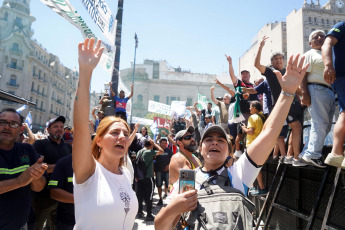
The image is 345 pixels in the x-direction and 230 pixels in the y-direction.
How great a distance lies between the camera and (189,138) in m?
4.65

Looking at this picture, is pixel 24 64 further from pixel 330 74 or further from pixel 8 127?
pixel 330 74

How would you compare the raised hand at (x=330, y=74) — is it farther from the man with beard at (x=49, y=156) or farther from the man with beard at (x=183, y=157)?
the man with beard at (x=49, y=156)

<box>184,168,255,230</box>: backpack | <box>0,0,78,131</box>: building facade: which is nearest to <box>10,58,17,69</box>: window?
<box>0,0,78,131</box>: building facade

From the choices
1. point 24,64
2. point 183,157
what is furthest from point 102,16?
point 24,64

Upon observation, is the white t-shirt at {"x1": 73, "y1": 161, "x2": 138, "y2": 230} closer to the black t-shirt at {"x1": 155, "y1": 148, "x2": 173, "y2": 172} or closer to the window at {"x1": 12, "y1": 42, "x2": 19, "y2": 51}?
the black t-shirt at {"x1": 155, "y1": 148, "x2": 173, "y2": 172}

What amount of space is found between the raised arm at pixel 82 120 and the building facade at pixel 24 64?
174 ft

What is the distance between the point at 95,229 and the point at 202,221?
0.84 meters

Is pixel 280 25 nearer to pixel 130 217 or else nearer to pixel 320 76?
pixel 320 76

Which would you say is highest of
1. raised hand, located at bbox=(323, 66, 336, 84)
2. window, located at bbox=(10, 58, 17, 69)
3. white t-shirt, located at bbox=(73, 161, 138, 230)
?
window, located at bbox=(10, 58, 17, 69)

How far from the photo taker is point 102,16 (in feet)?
24.8

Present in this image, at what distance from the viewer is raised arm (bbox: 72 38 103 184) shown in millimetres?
1808

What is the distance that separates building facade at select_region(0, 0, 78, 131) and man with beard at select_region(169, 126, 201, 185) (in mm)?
51444

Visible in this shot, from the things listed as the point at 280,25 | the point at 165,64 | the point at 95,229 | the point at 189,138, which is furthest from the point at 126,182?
the point at 165,64

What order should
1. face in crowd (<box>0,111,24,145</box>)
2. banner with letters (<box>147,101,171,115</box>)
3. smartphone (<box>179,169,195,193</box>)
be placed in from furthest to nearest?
banner with letters (<box>147,101,171,115</box>) < face in crowd (<box>0,111,24,145</box>) < smartphone (<box>179,169,195,193</box>)
